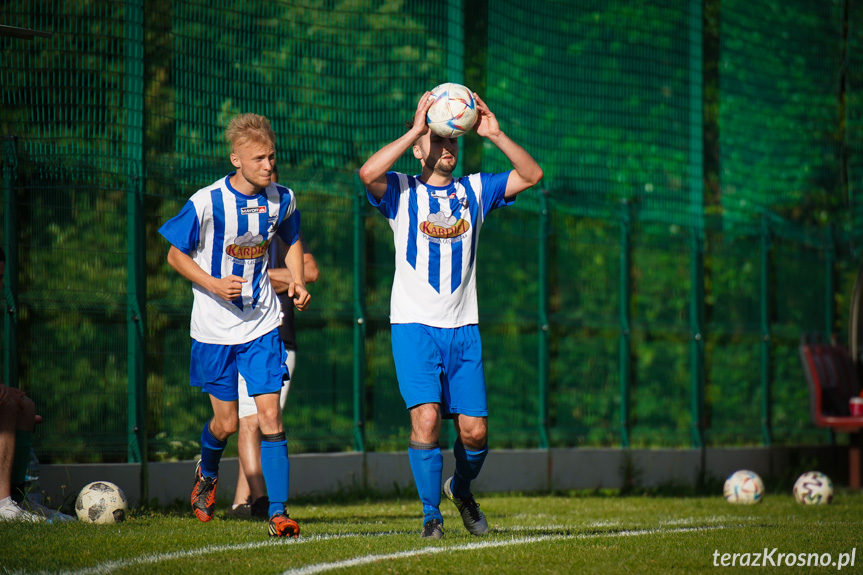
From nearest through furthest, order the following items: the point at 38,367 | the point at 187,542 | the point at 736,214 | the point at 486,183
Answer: the point at 187,542 < the point at 486,183 < the point at 38,367 < the point at 736,214

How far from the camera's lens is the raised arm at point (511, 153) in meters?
5.93

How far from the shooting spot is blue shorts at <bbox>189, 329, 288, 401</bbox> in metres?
5.96

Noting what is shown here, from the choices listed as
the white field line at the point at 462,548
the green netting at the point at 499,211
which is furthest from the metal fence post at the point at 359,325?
the white field line at the point at 462,548

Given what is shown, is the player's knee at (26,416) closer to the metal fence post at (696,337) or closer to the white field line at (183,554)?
the white field line at (183,554)

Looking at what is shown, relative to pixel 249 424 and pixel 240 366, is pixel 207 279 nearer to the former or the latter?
pixel 240 366

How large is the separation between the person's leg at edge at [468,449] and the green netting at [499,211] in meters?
2.86

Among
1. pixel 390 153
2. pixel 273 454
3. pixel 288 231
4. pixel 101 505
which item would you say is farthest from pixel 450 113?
pixel 101 505

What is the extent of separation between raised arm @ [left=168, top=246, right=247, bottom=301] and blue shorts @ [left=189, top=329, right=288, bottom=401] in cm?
34

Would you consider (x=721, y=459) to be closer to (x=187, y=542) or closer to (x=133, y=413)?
(x=133, y=413)

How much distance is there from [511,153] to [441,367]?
1.28 metres

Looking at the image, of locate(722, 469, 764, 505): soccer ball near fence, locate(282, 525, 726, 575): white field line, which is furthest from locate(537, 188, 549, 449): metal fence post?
locate(282, 525, 726, 575): white field line

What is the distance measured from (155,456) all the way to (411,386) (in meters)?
2.93

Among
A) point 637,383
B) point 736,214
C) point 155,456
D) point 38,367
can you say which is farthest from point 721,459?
point 38,367

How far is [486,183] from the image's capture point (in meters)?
6.19
